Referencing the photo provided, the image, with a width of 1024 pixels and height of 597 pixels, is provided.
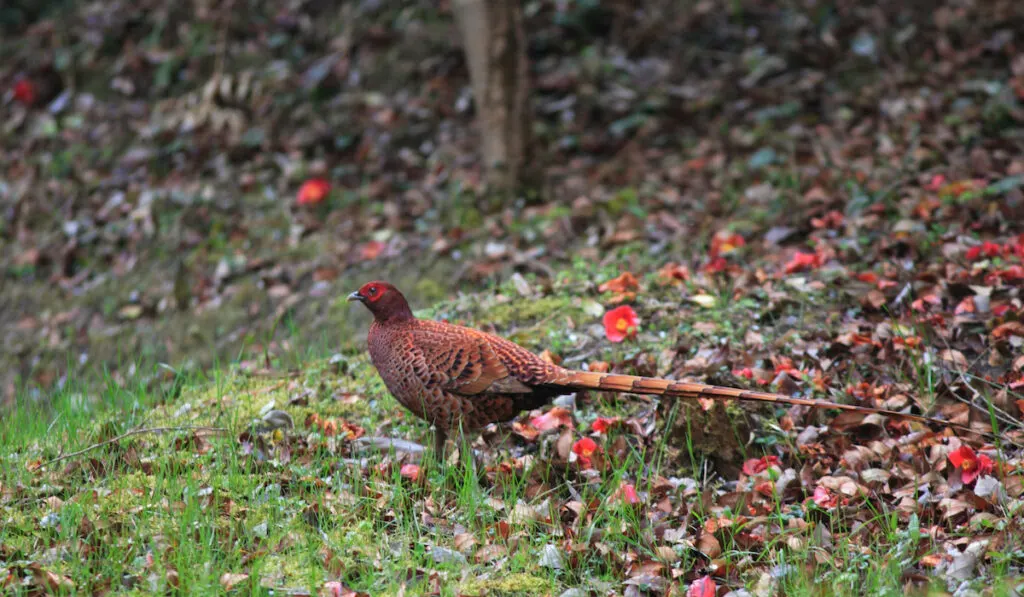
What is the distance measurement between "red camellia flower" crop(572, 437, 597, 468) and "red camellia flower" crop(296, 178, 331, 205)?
15.6 feet

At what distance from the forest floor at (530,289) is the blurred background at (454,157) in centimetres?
4

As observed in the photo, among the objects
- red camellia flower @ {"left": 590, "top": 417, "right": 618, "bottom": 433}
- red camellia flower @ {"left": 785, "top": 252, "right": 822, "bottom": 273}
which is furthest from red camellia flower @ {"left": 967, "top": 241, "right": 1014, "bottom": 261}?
red camellia flower @ {"left": 590, "top": 417, "right": 618, "bottom": 433}

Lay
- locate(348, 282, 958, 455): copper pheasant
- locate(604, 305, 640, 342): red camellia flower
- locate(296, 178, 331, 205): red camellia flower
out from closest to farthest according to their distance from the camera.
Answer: locate(348, 282, 958, 455): copper pheasant, locate(604, 305, 640, 342): red camellia flower, locate(296, 178, 331, 205): red camellia flower

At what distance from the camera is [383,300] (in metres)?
4.80

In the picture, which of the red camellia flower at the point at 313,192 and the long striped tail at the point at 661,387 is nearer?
the long striped tail at the point at 661,387

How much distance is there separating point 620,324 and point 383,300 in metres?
1.42

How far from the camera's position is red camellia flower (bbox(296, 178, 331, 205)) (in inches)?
345

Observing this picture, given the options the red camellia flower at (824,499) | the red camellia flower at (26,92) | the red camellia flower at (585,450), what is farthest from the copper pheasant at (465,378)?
the red camellia flower at (26,92)

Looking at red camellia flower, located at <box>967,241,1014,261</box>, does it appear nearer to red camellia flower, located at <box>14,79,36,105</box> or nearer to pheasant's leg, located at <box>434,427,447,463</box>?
pheasant's leg, located at <box>434,427,447,463</box>

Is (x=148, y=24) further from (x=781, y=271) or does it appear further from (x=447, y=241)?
(x=781, y=271)

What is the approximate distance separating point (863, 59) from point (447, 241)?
4.06 metres

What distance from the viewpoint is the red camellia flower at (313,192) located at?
28.8 feet

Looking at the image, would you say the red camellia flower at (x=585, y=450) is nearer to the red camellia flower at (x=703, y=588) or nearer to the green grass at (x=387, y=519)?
the green grass at (x=387, y=519)

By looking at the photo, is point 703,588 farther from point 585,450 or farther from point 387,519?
point 387,519
